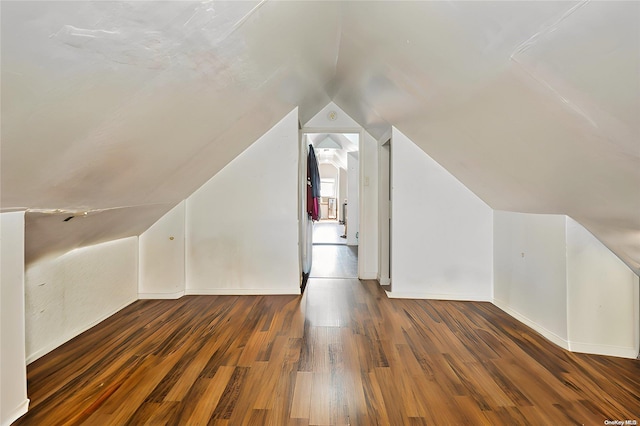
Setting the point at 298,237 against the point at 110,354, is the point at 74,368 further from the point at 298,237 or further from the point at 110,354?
the point at 298,237

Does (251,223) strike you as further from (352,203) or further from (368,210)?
(352,203)

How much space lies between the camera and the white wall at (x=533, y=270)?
6.83 feet

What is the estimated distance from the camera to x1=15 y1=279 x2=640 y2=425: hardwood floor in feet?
4.52

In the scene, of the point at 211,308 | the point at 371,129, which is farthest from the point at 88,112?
the point at 371,129

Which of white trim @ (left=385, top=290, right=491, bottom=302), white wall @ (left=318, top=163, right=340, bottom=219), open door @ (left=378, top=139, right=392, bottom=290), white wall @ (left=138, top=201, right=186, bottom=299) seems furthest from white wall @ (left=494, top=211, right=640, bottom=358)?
white wall @ (left=318, top=163, right=340, bottom=219)

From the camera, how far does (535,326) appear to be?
2.31 m

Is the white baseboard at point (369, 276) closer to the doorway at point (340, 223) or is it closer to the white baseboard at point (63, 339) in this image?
the doorway at point (340, 223)

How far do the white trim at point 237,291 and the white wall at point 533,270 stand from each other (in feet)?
6.79

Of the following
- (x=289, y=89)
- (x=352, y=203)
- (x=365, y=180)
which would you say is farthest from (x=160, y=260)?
(x=352, y=203)

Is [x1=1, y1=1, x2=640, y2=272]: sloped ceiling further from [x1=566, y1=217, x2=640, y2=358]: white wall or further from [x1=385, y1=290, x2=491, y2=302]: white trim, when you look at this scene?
[x1=385, y1=290, x2=491, y2=302]: white trim

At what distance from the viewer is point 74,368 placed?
177 cm

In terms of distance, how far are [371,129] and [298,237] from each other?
163cm

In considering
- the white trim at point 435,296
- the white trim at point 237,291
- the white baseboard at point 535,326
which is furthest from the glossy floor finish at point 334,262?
the white baseboard at point 535,326

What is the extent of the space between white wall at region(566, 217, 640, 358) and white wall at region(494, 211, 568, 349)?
0.05 metres
